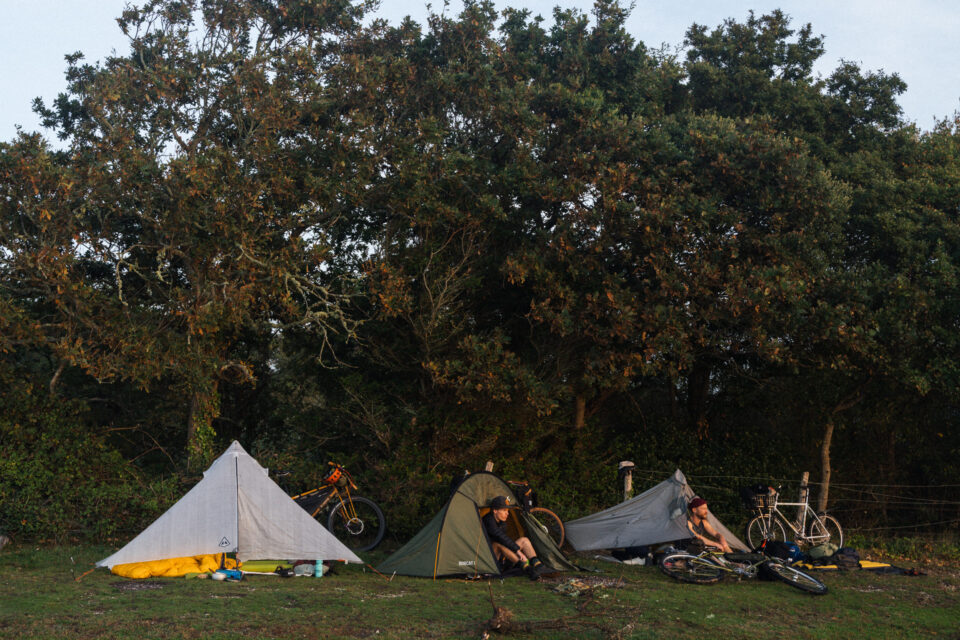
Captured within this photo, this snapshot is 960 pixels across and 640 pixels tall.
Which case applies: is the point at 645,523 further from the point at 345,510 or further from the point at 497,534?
the point at 345,510

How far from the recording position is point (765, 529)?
12.0 m

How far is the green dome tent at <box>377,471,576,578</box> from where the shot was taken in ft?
32.0

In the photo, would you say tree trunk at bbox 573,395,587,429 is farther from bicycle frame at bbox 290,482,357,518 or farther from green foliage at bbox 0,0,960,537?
bicycle frame at bbox 290,482,357,518

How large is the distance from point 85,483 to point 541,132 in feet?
28.4

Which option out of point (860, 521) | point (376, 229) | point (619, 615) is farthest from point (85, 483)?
point (860, 521)

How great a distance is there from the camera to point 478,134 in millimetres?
13766

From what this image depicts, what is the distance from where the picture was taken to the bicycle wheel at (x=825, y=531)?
12.2m

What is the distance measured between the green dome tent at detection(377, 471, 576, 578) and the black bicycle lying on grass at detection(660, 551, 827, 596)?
1348 mm

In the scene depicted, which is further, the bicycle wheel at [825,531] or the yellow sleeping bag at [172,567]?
the bicycle wheel at [825,531]

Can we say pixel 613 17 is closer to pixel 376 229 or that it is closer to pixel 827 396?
pixel 376 229

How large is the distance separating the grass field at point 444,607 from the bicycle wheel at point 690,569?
0.56 feet

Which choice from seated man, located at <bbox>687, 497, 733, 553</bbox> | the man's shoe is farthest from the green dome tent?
seated man, located at <bbox>687, 497, 733, 553</bbox>

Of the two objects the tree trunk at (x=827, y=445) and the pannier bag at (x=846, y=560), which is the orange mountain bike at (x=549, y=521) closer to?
the pannier bag at (x=846, y=560)

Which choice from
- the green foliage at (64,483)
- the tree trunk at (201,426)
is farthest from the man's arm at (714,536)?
the green foliage at (64,483)
